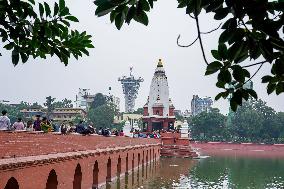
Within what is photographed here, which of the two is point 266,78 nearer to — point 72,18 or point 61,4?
point 72,18

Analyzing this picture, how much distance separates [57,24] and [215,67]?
1.84 meters

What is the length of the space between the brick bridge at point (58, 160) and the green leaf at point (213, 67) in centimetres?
784

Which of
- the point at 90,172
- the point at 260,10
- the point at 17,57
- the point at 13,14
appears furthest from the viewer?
the point at 90,172

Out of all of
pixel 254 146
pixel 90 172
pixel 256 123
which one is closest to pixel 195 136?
pixel 256 123

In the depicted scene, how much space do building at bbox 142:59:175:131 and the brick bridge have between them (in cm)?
3190

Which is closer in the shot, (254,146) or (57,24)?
(57,24)

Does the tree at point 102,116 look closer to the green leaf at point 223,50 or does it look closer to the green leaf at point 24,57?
the green leaf at point 24,57

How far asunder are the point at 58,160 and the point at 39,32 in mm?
10626

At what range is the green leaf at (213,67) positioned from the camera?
267 cm

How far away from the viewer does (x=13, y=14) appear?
380 centimetres

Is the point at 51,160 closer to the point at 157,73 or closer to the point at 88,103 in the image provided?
the point at 157,73

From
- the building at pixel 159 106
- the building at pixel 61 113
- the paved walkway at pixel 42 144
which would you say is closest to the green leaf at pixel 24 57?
the paved walkway at pixel 42 144

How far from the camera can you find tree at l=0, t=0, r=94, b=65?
148 inches

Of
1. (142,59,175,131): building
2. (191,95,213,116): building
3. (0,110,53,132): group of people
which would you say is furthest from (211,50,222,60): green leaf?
(191,95,213,116): building
